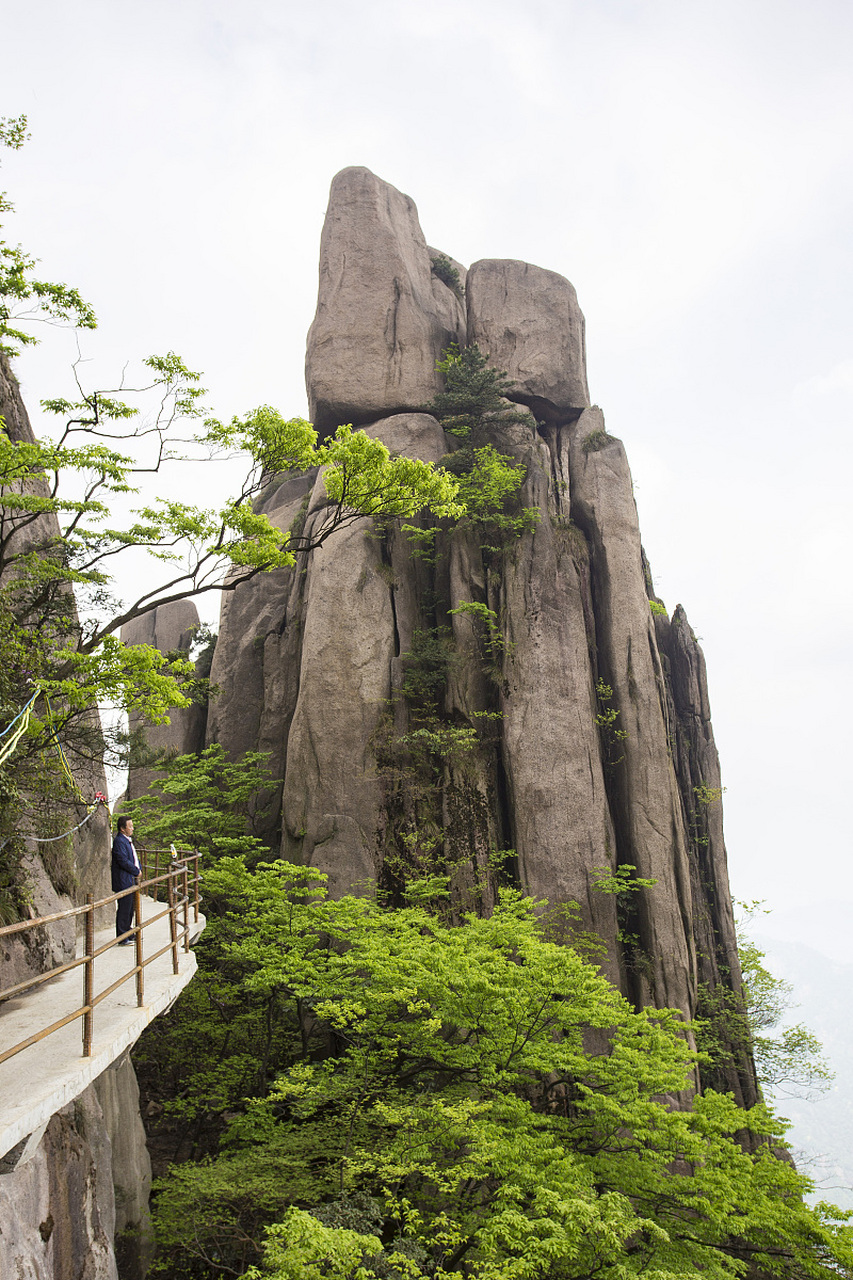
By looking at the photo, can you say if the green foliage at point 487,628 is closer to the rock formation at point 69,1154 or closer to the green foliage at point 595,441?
the green foliage at point 595,441

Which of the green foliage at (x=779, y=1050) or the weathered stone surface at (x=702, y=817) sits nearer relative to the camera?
the weathered stone surface at (x=702, y=817)

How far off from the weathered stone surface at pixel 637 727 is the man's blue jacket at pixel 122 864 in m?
13.4

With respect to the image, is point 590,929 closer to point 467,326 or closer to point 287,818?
point 287,818

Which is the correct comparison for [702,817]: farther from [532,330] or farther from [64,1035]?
[64,1035]

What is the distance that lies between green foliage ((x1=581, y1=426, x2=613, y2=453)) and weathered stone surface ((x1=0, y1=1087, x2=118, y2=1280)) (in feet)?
71.2

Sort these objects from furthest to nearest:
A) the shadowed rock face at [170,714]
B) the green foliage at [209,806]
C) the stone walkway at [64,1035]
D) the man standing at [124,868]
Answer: the shadowed rock face at [170,714]
the green foliage at [209,806]
the man standing at [124,868]
the stone walkway at [64,1035]

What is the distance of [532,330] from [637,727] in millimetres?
15105

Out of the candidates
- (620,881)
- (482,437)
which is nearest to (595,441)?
(482,437)

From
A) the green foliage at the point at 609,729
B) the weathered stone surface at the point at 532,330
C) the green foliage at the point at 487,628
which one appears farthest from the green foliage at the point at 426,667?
the weathered stone surface at the point at 532,330

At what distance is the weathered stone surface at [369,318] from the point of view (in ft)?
84.4

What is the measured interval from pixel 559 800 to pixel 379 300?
60.5 feet

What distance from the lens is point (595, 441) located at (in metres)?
24.8

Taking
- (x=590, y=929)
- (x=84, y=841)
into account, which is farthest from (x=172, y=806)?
(x=590, y=929)

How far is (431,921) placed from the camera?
46.1ft
